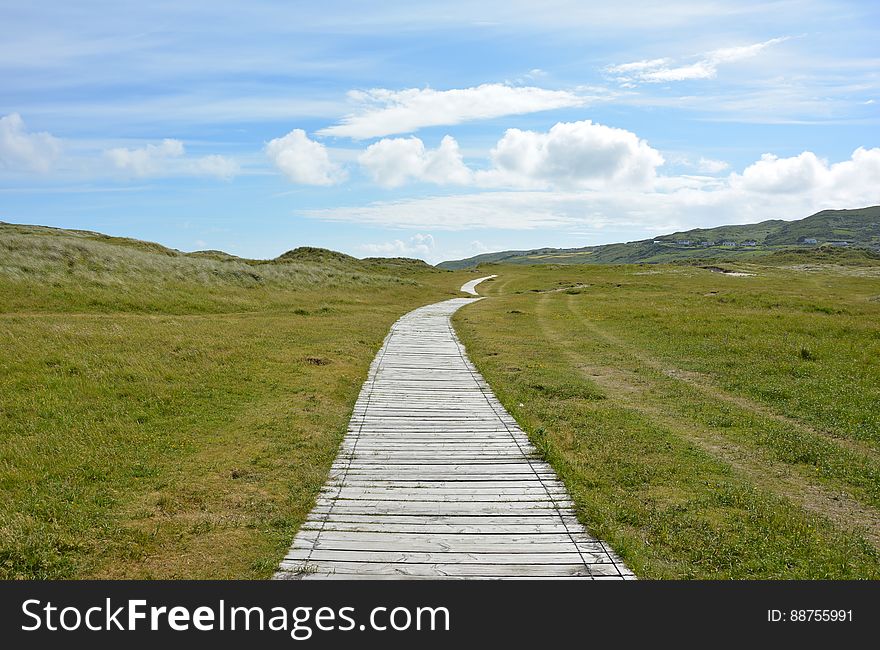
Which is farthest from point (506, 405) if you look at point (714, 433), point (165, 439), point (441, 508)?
point (165, 439)

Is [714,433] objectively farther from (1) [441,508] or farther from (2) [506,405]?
(1) [441,508]

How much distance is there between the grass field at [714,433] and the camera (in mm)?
8055

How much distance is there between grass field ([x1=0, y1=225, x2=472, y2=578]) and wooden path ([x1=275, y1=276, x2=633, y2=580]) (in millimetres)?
533

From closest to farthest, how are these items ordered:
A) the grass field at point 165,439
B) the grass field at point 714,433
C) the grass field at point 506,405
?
the grass field at point 165,439 < the grass field at point 506,405 < the grass field at point 714,433

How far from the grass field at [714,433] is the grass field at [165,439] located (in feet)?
16.0

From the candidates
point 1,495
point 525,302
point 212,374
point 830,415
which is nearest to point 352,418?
point 212,374

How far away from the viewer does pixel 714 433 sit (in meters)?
13.9

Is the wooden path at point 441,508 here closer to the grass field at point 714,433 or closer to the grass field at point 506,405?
the grass field at point 506,405

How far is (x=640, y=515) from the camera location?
29.2 ft

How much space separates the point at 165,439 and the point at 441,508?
665 centimetres

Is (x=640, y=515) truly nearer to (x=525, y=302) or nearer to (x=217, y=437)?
(x=217, y=437)

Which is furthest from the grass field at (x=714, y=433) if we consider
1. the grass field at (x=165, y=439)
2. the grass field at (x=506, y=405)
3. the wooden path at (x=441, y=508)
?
the grass field at (x=165, y=439)

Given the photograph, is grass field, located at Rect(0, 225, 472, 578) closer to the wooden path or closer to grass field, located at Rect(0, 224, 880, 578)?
grass field, located at Rect(0, 224, 880, 578)
